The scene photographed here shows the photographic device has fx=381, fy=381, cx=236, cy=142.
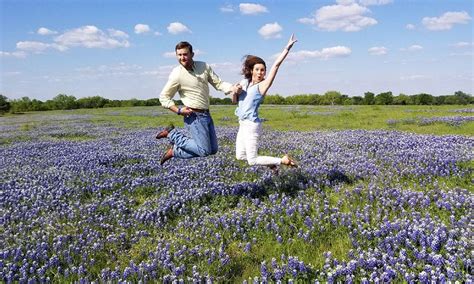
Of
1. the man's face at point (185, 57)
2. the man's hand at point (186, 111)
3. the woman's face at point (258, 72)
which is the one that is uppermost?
the man's face at point (185, 57)

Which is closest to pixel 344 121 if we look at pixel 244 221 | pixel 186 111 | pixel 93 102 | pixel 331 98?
pixel 186 111

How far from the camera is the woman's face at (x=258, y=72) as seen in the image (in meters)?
6.57

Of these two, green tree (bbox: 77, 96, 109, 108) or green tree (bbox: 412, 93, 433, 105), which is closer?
green tree (bbox: 412, 93, 433, 105)

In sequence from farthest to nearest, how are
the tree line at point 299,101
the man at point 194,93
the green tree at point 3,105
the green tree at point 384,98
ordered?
the green tree at point 384,98 → the green tree at point 3,105 → the tree line at point 299,101 → the man at point 194,93

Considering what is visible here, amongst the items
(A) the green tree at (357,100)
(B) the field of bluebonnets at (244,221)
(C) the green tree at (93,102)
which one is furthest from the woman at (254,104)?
(C) the green tree at (93,102)

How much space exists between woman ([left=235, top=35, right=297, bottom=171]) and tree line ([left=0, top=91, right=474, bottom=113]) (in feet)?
195

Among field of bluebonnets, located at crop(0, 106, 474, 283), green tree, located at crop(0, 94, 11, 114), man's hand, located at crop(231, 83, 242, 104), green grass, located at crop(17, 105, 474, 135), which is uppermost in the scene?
green tree, located at crop(0, 94, 11, 114)

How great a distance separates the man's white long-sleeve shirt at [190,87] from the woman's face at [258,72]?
52cm

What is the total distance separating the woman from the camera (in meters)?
6.43

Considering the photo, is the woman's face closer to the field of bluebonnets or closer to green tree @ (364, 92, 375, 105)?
the field of bluebonnets

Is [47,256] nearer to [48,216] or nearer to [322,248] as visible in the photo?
[48,216]

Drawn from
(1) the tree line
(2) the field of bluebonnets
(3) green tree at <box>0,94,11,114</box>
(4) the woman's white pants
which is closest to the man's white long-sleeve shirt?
(4) the woman's white pants

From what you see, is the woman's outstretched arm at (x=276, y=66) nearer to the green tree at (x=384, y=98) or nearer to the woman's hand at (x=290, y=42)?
the woman's hand at (x=290, y=42)

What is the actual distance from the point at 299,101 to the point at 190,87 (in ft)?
252
